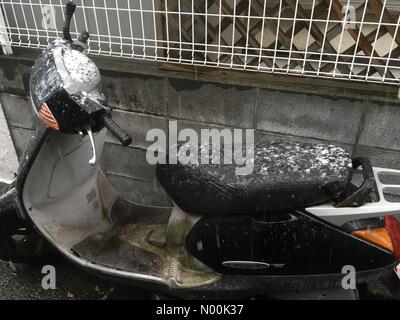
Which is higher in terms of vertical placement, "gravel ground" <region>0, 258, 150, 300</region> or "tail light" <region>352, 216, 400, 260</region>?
"tail light" <region>352, 216, 400, 260</region>

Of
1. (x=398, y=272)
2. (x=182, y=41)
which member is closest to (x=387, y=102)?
(x=398, y=272)

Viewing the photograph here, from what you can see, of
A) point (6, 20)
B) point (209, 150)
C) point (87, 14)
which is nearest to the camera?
point (209, 150)

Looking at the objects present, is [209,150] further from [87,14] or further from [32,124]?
[32,124]

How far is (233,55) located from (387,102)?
1.01 metres

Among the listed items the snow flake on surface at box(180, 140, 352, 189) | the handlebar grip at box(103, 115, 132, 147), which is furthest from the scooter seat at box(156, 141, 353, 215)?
the handlebar grip at box(103, 115, 132, 147)

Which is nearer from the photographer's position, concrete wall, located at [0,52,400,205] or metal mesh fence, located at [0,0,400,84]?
metal mesh fence, located at [0,0,400,84]

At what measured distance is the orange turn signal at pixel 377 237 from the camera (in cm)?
166

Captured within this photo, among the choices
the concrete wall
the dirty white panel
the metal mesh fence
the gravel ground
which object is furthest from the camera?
the dirty white panel

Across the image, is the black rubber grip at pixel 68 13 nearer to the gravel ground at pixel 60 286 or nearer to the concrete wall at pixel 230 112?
the concrete wall at pixel 230 112

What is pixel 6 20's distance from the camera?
9.68 ft

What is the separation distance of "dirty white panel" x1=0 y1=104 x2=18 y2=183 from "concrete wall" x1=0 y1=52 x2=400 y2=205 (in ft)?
1.02

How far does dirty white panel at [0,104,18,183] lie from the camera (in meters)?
3.28

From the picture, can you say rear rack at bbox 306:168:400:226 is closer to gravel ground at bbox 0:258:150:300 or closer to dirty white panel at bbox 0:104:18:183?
gravel ground at bbox 0:258:150:300
